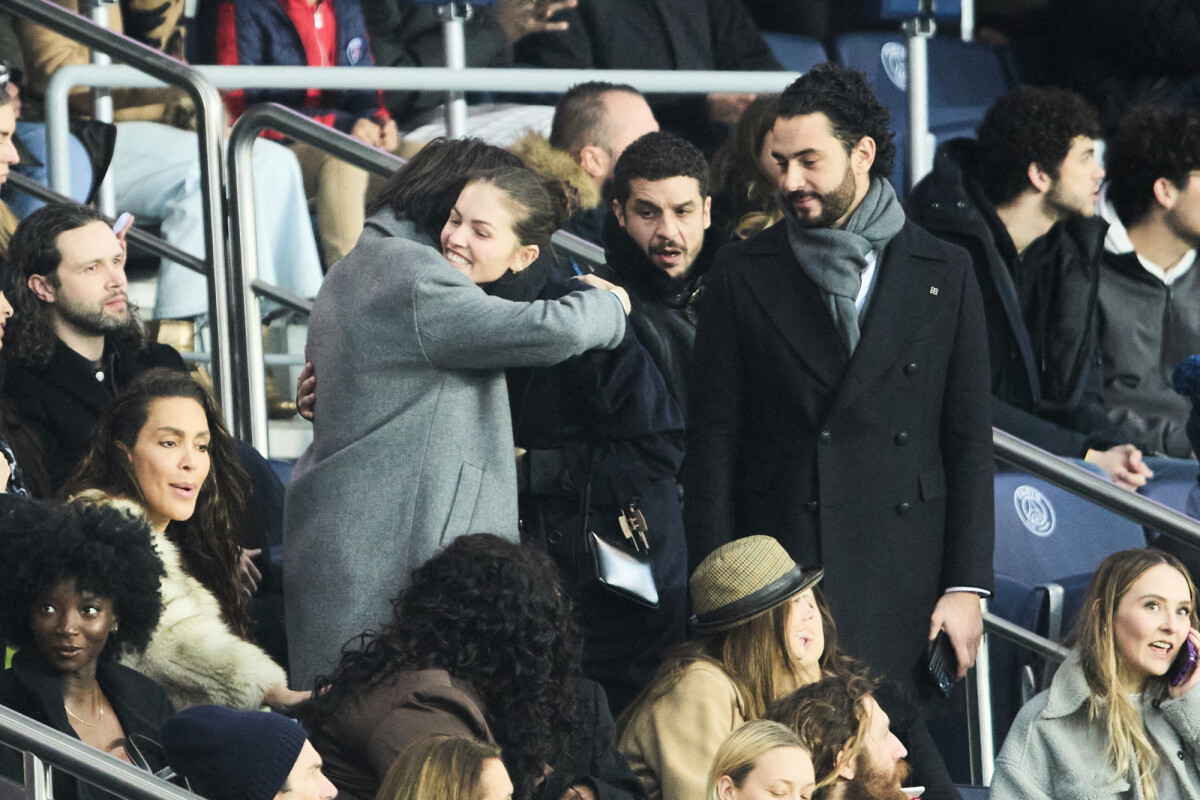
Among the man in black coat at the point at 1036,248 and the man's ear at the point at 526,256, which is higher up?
the man's ear at the point at 526,256

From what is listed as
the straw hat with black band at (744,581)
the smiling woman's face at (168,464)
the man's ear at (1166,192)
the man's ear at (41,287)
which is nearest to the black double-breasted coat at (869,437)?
the straw hat with black band at (744,581)

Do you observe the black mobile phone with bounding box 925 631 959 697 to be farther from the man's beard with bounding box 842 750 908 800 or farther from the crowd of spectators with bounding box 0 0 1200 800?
the man's beard with bounding box 842 750 908 800

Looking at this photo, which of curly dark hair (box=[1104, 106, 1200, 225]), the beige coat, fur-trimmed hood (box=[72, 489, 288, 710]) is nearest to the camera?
fur-trimmed hood (box=[72, 489, 288, 710])

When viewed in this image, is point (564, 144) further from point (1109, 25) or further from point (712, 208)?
point (1109, 25)

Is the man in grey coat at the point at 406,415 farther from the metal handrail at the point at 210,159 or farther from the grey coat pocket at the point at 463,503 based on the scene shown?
the metal handrail at the point at 210,159

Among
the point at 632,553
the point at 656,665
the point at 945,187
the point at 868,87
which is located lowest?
the point at 656,665

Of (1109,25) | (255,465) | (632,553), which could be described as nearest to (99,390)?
(255,465)

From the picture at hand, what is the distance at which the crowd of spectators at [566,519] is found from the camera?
3.56m

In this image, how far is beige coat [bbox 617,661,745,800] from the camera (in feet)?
13.0

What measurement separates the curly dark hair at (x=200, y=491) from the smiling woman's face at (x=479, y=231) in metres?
0.79

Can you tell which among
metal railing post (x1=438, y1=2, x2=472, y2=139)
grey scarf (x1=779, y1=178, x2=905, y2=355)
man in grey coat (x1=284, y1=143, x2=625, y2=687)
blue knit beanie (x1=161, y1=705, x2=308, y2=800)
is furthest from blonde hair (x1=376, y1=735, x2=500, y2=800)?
metal railing post (x1=438, y1=2, x2=472, y2=139)

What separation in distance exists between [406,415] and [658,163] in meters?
1.34

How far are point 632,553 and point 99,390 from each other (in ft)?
4.41

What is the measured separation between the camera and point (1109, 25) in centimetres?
854
